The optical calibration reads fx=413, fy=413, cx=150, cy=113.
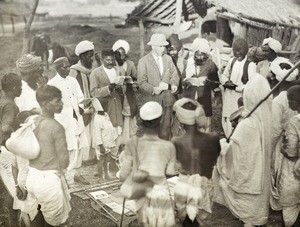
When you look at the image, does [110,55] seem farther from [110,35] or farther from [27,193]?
[27,193]

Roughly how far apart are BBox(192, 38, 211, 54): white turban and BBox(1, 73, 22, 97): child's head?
1.72 meters

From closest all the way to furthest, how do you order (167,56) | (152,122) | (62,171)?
(152,122) < (62,171) < (167,56)

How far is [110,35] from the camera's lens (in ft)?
13.4

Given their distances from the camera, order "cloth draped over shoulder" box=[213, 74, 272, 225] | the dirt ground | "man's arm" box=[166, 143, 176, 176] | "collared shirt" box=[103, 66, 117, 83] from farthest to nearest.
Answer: "collared shirt" box=[103, 66, 117, 83]
the dirt ground
"cloth draped over shoulder" box=[213, 74, 272, 225]
"man's arm" box=[166, 143, 176, 176]

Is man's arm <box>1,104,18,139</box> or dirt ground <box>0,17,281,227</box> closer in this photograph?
man's arm <box>1,104,18,139</box>

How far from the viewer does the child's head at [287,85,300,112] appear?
12.8 ft

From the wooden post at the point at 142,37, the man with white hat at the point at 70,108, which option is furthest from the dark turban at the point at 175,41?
the man with white hat at the point at 70,108

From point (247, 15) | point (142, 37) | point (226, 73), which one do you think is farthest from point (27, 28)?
point (247, 15)

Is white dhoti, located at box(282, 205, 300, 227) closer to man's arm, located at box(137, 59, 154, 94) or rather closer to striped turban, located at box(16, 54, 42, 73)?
man's arm, located at box(137, 59, 154, 94)

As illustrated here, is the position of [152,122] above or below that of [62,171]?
above

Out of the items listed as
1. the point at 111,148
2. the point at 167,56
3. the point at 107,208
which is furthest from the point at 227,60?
the point at 107,208

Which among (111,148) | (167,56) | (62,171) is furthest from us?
(111,148)

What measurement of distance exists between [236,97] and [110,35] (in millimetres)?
1391

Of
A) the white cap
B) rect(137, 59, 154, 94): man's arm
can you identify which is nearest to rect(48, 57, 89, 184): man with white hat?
rect(137, 59, 154, 94): man's arm
